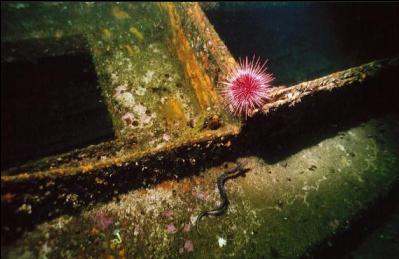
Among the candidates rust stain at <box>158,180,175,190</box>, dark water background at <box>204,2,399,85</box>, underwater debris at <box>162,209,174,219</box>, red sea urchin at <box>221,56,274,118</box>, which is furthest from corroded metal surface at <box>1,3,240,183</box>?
dark water background at <box>204,2,399,85</box>

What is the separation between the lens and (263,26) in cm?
600

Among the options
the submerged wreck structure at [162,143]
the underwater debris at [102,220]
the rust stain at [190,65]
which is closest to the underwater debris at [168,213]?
the submerged wreck structure at [162,143]

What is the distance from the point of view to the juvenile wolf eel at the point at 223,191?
3.33 metres

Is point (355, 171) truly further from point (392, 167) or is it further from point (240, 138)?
point (240, 138)

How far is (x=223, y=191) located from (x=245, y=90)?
3.74 feet

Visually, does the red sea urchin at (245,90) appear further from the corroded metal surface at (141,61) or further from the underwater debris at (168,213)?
the underwater debris at (168,213)

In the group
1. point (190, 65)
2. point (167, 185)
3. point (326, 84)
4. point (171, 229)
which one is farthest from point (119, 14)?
point (171, 229)

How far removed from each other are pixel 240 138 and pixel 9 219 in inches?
95.2

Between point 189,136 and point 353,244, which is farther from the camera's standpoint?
point 353,244

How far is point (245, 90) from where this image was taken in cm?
337

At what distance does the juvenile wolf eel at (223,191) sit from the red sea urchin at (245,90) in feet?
2.23

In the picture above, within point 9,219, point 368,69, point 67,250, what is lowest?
point 67,250

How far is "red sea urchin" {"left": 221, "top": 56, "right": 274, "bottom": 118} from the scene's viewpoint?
11.0 ft

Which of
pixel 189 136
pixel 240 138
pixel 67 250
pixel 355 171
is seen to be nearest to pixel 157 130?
pixel 189 136
